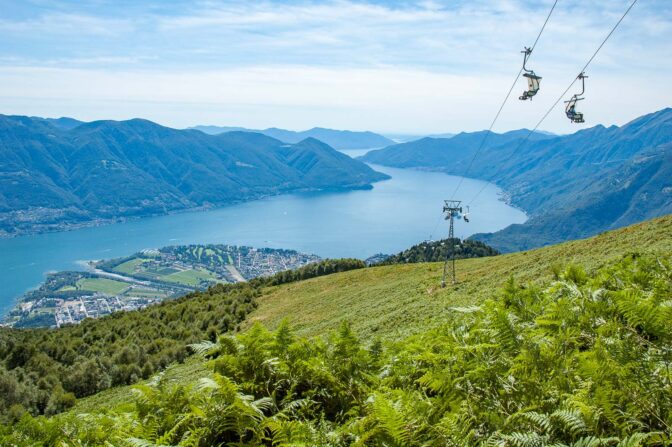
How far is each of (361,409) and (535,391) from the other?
160 centimetres

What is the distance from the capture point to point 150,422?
431 cm

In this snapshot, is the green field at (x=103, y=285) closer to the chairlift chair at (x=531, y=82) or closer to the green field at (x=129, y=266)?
the green field at (x=129, y=266)

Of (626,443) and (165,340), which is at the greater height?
(626,443)

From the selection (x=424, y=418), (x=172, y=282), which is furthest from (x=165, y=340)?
(x=172, y=282)

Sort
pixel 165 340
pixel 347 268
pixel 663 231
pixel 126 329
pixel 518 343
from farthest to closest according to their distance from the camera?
pixel 347 268
pixel 126 329
pixel 165 340
pixel 663 231
pixel 518 343

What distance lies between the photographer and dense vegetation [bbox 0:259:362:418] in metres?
29.8

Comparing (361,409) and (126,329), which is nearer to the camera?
(361,409)

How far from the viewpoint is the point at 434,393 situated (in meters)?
4.89

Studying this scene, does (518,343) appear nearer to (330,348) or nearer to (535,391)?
(535,391)

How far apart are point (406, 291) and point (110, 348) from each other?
26677 millimetres

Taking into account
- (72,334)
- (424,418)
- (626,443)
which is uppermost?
(626,443)

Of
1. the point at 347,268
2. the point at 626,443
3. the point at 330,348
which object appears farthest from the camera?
the point at 347,268

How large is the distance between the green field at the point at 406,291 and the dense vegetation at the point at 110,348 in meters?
2.56

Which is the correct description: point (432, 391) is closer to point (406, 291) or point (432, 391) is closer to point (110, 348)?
point (406, 291)
